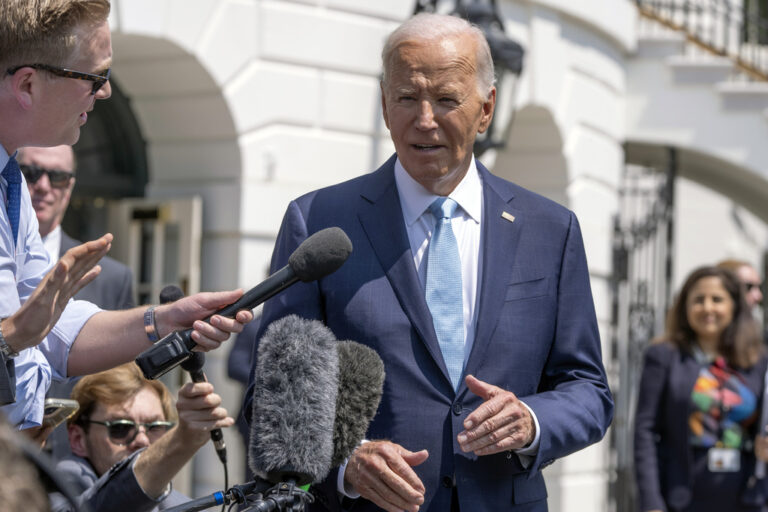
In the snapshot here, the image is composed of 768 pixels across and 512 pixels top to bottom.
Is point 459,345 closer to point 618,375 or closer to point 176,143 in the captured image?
point 176,143

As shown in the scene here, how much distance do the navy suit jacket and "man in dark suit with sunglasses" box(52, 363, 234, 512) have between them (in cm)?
52

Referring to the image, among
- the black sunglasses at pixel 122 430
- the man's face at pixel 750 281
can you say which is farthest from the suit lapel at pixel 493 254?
the man's face at pixel 750 281

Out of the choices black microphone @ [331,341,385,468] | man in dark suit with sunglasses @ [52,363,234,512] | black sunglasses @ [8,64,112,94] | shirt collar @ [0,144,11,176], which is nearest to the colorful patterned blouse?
man in dark suit with sunglasses @ [52,363,234,512]

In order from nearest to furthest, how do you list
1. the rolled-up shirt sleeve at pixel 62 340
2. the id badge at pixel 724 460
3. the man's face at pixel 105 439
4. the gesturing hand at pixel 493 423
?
1. the gesturing hand at pixel 493 423
2. the rolled-up shirt sleeve at pixel 62 340
3. the man's face at pixel 105 439
4. the id badge at pixel 724 460

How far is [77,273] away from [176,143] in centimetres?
602

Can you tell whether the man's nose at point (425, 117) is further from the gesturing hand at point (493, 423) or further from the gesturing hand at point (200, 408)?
the gesturing hand at point (200, 408)

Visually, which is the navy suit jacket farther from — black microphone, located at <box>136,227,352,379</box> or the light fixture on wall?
the light fixture on wall

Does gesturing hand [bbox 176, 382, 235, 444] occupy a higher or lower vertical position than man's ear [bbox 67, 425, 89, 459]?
higher

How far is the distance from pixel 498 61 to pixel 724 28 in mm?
7744

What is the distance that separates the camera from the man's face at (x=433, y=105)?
310cm

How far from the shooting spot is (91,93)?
2.73m

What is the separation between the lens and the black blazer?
625cm

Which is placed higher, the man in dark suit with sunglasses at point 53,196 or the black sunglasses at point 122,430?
the man in dark suit with sunglasses at point 53,196

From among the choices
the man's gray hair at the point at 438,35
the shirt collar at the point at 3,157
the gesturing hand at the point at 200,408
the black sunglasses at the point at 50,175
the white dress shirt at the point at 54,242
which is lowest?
the gesturing hand at the point at 200,408
